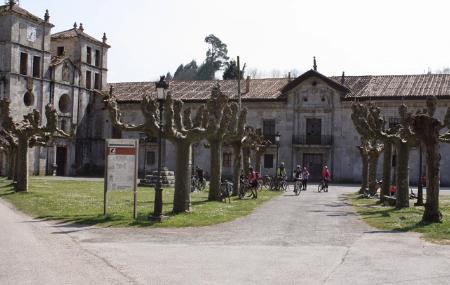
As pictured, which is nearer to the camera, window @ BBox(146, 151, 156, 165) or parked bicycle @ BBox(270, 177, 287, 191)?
parked bicycle @ BBox(270, 177, 287, 191)

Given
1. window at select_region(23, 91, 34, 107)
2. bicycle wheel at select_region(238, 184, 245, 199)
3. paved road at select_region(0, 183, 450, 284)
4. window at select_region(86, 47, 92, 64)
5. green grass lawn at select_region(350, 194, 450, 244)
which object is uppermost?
window at select_region(86, 47, 92, 64)

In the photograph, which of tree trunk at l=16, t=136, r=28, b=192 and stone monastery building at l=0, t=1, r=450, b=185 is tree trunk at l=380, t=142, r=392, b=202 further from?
stone monastery building at l=0, t=1, r=450, b=185

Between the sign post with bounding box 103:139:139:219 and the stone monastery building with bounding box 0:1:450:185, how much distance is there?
29.6 metres

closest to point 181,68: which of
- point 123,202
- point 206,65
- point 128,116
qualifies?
point 206,65

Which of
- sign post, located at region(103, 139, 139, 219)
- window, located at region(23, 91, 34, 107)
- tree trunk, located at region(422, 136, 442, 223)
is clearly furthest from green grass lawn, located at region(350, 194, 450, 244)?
window, located at region(23, 91, 34, 107)

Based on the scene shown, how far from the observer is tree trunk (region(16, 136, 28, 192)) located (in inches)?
1018

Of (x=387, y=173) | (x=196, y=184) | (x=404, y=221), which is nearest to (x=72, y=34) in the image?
(x=196, y=184)

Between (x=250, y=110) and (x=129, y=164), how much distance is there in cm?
3357

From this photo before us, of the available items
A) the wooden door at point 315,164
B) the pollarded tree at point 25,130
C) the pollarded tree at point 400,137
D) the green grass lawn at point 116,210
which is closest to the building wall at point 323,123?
the wooden door at point 315,164

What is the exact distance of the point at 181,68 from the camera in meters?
114

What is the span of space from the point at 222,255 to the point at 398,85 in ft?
131

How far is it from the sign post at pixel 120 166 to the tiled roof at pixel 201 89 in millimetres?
32936

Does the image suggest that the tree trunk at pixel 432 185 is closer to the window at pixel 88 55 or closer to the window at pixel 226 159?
the window at pixel 226 159

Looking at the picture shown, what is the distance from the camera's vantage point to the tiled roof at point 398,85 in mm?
45531
